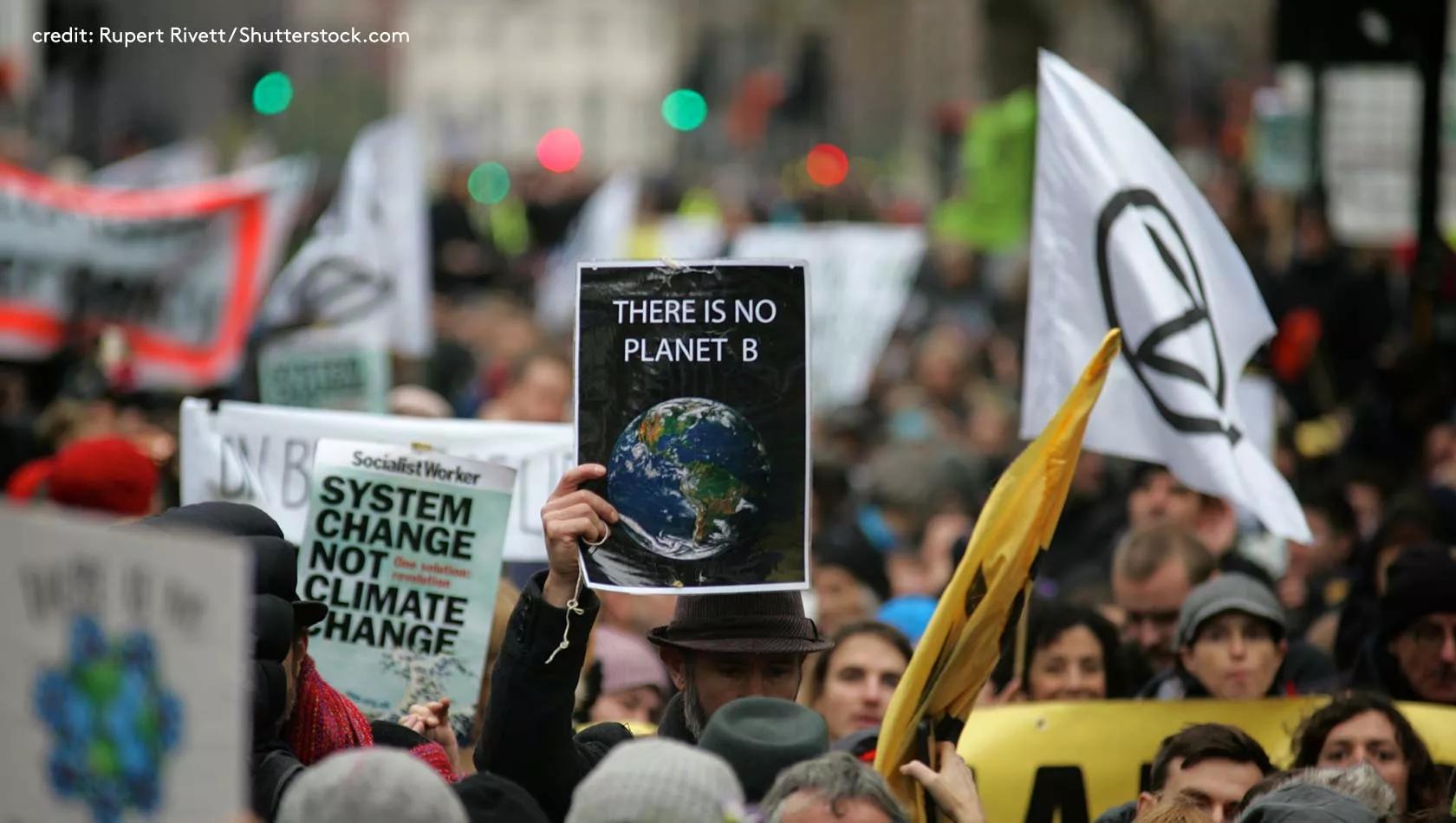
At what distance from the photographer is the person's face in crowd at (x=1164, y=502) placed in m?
9.51

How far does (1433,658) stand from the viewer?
7082 mm

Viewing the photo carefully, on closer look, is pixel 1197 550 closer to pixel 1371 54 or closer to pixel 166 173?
pixel 1371 54

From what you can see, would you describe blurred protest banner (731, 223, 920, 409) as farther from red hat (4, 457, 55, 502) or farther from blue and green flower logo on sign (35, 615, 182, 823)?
blue and green flower logo on sign (35, 615, 182, 823)

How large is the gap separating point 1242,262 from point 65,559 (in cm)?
479

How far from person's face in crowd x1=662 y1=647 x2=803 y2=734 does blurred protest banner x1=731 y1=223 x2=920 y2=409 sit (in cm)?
1164

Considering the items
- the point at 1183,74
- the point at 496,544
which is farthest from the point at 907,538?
the point at 1183,74

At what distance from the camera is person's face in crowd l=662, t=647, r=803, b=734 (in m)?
5.20

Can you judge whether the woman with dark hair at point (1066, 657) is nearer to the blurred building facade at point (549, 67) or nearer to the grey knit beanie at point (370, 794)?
the grey knit beanie at point (370, 794)

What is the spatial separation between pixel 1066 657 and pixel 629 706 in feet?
4.02

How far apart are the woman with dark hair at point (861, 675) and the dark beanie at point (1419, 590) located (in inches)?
53.2

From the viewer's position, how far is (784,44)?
94.1 meters

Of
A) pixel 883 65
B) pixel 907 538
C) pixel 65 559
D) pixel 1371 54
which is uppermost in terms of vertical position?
pixel 883 65

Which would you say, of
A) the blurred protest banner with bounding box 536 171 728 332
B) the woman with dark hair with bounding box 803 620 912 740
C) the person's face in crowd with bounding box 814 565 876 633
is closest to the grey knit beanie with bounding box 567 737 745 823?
the woman with dark hair with bounding box 803 620 912 740

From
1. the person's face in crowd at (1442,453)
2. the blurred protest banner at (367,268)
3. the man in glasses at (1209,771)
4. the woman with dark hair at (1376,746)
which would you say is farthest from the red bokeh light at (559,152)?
the man in glasses at (1209,771)
